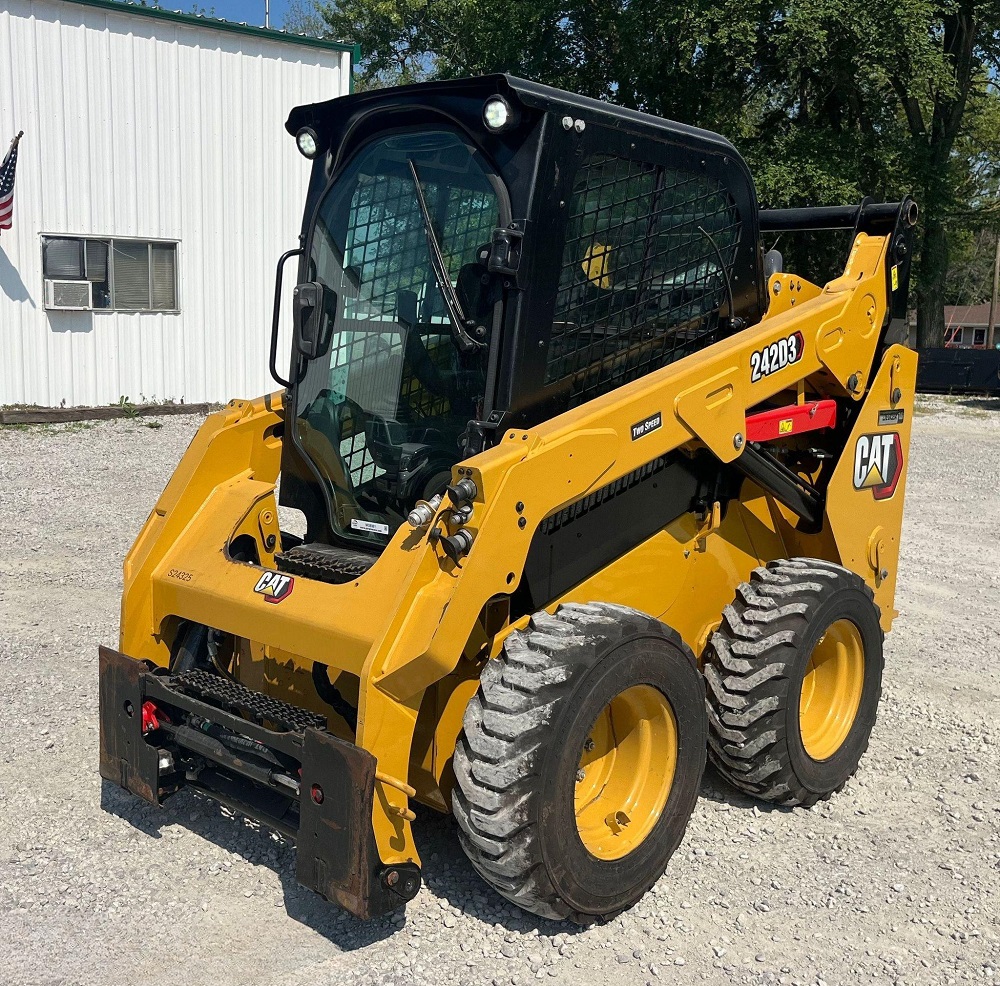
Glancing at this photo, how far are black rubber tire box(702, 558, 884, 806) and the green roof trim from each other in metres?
11.9

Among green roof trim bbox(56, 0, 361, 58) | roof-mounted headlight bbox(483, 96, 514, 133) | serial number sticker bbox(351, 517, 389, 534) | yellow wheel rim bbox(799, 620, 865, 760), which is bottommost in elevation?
yellow wheel rim bbox(799, 620, 865, 760)

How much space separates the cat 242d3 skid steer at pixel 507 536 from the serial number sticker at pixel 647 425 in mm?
14

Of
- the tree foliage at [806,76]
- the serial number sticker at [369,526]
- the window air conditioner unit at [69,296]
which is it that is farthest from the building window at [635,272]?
the tree foliage at [806,76]

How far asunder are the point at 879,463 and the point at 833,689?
3.56ft

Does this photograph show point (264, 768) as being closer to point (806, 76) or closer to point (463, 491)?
point (463, 491)

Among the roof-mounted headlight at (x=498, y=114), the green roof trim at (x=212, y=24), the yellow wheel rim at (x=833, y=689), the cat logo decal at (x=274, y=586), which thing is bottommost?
the yellow wheel rim at (x=833, y=689)

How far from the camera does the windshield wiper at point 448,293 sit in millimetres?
3461

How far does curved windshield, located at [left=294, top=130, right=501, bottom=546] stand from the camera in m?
3.52

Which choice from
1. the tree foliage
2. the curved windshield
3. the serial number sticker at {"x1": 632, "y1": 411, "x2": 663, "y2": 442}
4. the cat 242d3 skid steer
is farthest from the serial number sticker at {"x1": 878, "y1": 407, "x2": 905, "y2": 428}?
the tree foliage

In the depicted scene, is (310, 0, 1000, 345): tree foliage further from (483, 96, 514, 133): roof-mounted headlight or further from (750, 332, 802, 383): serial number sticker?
(483, 96, 514, 133): roof-mounted headlight

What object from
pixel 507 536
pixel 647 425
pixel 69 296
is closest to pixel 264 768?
pixel 507 536

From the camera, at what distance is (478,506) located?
307 cm

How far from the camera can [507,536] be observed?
315 centimetres

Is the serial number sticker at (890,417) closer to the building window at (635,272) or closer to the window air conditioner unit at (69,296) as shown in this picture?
the building window at (635,272)
